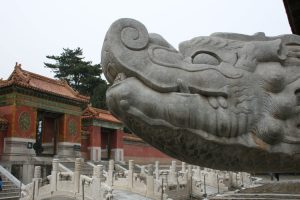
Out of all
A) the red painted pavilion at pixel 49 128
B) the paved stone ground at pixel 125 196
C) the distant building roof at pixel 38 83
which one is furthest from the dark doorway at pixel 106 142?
the paved stone ground at pixel 125 196

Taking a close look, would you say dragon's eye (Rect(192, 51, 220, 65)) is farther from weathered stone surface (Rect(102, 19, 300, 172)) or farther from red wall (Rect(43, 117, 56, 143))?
red wall (Rect(43, 117, 56, 143))

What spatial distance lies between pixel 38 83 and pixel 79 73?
19048 millimetres

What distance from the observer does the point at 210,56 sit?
1602 millimetres

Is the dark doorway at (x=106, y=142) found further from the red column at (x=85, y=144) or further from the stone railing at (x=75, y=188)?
the stone railing at (x=75, y=188)

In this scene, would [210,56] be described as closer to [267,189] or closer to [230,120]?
[230,120]

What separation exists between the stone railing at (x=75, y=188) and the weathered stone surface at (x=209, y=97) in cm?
937

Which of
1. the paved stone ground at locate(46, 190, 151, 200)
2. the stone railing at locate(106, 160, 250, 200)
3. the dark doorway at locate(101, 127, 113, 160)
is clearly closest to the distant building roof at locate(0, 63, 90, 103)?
the dark doorway at locate(101, 127, 113, 160)

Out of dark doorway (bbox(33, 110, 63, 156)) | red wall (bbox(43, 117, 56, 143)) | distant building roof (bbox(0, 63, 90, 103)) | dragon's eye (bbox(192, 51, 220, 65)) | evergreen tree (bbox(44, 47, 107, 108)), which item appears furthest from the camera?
evergreen tree (bbox(44, 47, 107, 108))

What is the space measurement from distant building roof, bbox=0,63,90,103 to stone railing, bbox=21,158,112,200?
8.66 m

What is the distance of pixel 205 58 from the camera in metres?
1.59

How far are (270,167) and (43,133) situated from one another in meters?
24.6

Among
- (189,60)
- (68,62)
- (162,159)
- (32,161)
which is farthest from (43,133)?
(189,60)

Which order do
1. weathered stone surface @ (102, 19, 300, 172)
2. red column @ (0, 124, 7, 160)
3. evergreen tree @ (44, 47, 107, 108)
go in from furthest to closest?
evergreen tree @ (44, 47, 107, 108) → red column @ (0, 124, 7, 160) → weathered stone surface @ (102, 19, 300, 172)

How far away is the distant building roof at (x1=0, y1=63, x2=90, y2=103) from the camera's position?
19922mm
